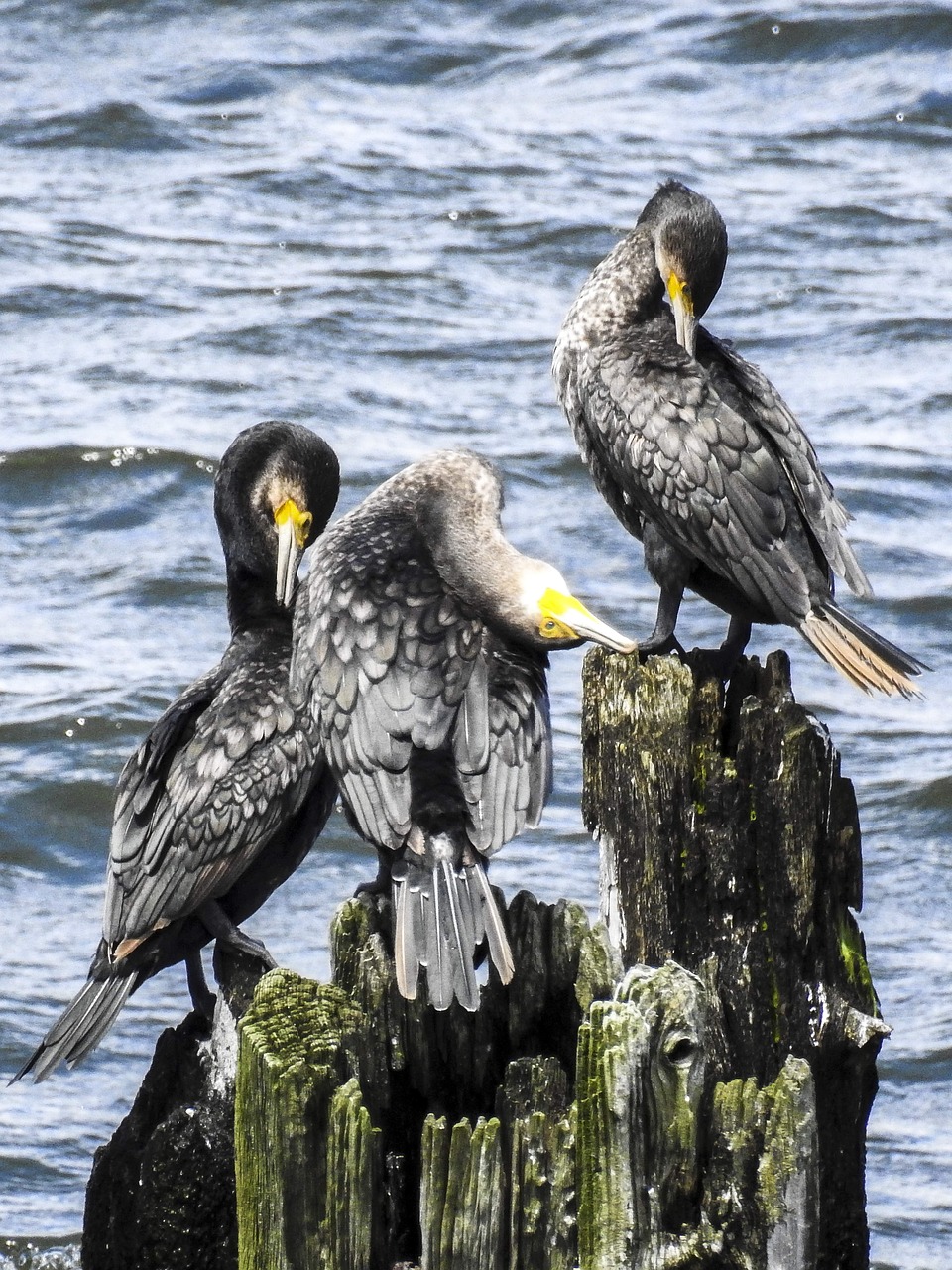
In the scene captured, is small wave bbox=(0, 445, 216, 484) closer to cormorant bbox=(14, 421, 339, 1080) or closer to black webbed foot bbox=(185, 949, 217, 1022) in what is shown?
cormorant bbox=(14, 421, 339, 1080)

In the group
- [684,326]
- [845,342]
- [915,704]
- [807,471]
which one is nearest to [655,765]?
[807,471]

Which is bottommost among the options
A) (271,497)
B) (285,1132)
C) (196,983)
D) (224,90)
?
(196,983)

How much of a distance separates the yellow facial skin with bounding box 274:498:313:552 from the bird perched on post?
74 centimetres

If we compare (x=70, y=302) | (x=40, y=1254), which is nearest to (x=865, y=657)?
(x=40, y=1254)

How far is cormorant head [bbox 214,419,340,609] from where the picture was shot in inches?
208

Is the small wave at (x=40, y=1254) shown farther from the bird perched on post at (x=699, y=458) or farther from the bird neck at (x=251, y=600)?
the bird perched on post at (x=699, y=458)

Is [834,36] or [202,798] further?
[834,36]

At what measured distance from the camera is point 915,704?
8.63 meters

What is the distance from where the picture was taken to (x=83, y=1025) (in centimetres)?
462

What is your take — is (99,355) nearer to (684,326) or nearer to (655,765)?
(684,326)

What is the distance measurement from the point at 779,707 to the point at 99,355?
829 centimetres

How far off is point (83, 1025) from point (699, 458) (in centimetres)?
192

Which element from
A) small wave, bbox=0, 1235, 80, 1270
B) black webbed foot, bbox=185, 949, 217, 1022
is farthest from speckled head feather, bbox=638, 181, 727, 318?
small wave, bbox=0, 1235, 80, 1270

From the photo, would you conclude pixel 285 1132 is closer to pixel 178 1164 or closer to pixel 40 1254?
pixel 178 1164
